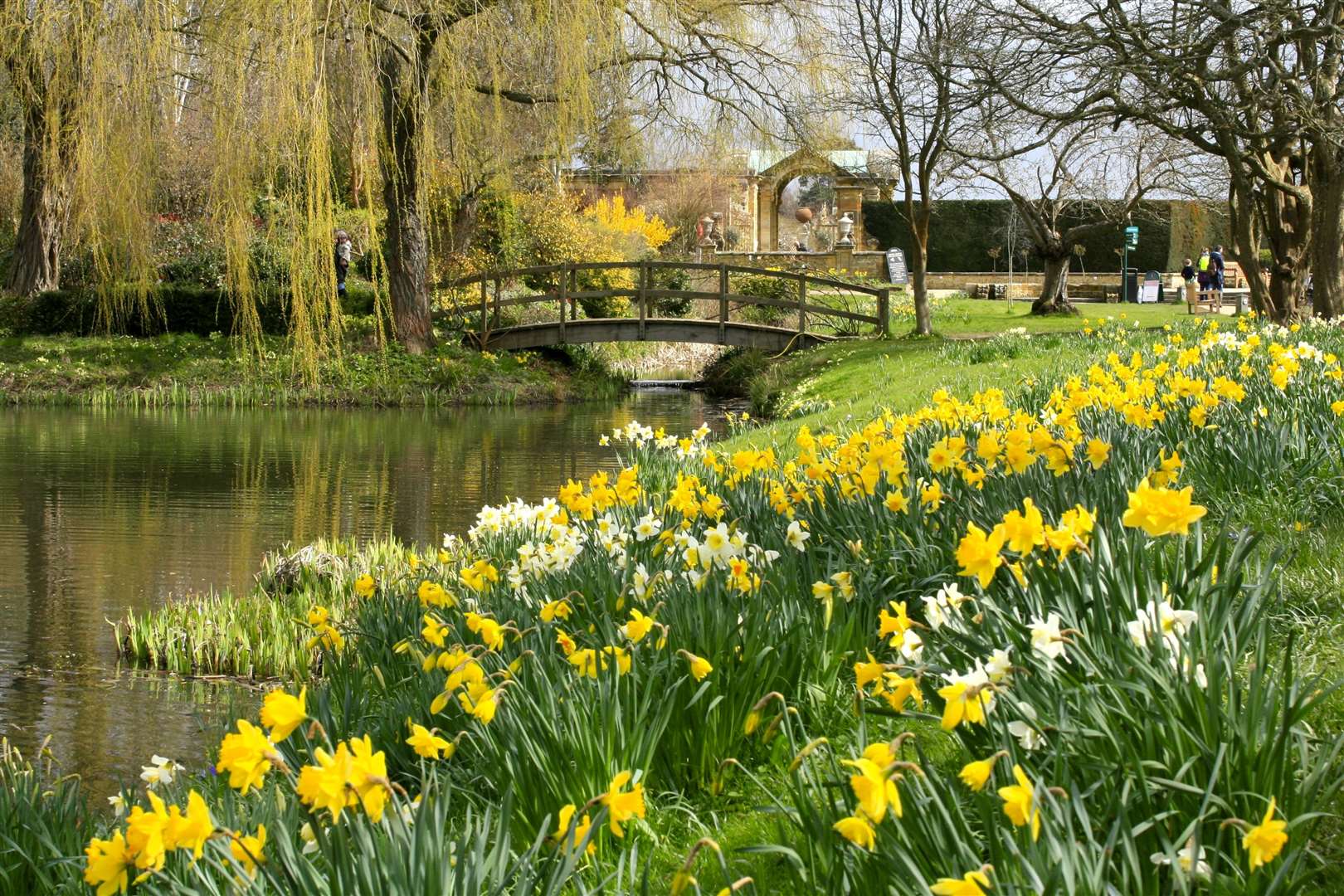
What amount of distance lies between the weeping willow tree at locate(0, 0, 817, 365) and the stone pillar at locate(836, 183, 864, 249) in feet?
75.3

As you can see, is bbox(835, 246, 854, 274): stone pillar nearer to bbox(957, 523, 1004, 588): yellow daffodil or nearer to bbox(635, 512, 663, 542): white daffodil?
bbox(635, 512, 663, 542): white daffodil

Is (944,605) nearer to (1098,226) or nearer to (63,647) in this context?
(63,647)

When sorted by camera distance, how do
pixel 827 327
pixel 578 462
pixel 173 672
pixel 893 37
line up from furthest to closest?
pixel 827 327 → pixel 893 37 → pixel 578 462 → pixel 173 672

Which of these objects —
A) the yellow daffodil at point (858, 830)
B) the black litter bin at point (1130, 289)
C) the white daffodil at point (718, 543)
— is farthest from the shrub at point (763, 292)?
the yellow daffodil at point (858, 830)

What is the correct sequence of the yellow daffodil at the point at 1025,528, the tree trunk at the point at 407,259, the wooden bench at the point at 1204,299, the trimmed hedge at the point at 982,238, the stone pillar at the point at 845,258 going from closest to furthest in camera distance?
the yellow daffodil at the point at 1025,528 → the tree trunk at the point at 407,259 → the wooden bench at the point at 1204,299 → the stone pillar at the point at 845,258 → the trimmed hedge at the point at 982,238

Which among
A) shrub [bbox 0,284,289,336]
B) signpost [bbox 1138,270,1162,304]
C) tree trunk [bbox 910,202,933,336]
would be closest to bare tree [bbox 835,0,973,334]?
tree trunk [bbox 910,202,933,336]

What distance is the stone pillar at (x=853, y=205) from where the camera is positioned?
43.4 meters

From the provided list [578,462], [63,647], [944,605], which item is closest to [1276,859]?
[944,605]

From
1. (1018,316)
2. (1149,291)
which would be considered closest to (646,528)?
(1018,316)

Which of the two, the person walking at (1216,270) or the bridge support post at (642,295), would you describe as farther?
the person walking at (1216,270)

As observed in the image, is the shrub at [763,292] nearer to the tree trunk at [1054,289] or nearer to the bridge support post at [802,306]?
the bridge support post at [802,306]

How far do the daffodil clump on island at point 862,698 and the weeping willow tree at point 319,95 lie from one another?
7734mm

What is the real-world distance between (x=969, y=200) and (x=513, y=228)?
2852 cm

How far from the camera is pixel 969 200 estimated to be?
50844 millimetres
